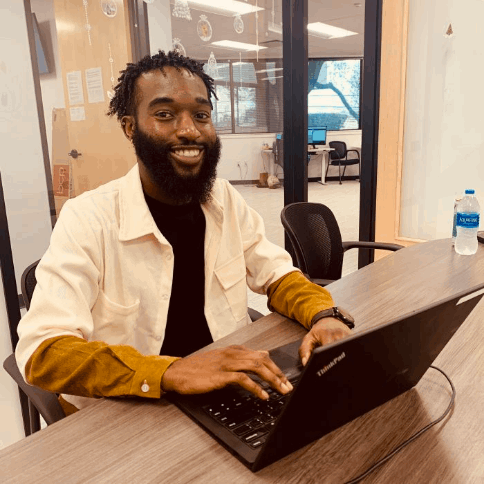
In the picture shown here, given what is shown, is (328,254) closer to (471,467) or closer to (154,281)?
(154,281)

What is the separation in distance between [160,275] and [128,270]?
83mm

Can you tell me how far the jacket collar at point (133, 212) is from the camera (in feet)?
3.74

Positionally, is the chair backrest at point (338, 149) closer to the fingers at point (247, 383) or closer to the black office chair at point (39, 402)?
the black office chair at point (39, 402)

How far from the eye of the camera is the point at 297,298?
1.21m

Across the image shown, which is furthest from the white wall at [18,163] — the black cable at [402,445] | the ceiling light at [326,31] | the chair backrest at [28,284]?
the ceiling light at [326,31]

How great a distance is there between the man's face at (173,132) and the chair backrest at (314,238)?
713 mm

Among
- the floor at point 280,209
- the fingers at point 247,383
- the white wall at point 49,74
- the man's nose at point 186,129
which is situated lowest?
the floor at point 280,209

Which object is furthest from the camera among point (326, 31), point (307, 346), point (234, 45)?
point (326, 31)

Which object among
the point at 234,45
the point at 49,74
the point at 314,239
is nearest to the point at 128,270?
the point at 314,239

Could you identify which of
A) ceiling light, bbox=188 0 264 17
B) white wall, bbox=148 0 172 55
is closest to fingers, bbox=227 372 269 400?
white wall, bbox=148 0 172 55

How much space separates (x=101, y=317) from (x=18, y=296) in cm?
128

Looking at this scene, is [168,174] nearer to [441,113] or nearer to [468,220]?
[468,220]

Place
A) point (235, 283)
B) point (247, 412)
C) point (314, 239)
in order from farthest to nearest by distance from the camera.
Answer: point (314, 239) → point (235, 283) → point (247, 412)

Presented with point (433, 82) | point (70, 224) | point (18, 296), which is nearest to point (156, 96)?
point (70, 224)
